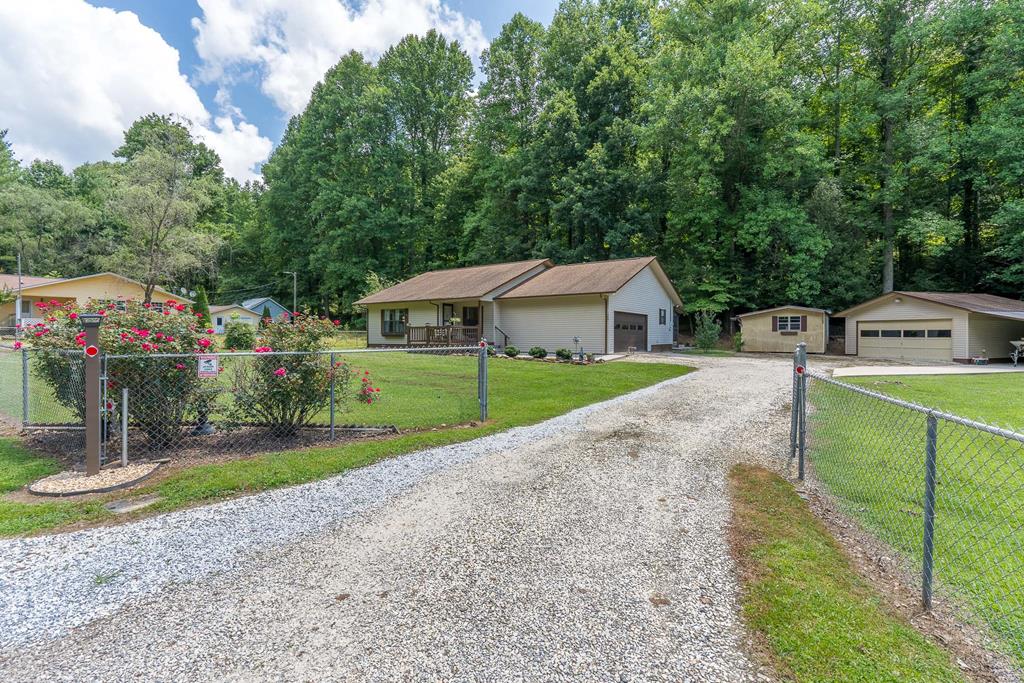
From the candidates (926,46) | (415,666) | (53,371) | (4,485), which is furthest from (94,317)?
(926,46)

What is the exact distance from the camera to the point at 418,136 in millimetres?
38969

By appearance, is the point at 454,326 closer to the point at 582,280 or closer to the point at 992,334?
the point at 582,280

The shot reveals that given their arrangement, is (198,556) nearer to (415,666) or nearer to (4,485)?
(415,666)

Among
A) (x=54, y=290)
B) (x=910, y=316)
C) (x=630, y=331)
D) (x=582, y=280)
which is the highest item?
(x=54, y=290)

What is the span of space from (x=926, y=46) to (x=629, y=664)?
35.5m

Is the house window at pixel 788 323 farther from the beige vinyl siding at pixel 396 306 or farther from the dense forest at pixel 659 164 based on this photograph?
the beige vinyl siding at pixel 396 306

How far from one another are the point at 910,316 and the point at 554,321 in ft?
47.7

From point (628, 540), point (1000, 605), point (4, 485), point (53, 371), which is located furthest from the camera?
point (53, 371)

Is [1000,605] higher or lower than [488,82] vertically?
lower

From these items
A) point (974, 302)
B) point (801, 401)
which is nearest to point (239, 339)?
point (801, 401)

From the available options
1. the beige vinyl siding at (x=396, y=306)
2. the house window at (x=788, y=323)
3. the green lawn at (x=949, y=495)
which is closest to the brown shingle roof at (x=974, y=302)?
the house window at (x=788, y=323)

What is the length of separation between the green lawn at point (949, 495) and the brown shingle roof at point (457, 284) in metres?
15.4

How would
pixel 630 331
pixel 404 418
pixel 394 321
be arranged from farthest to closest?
pixel 394 321 < pixel 630 331 < pixel 404 418

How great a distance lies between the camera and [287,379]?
590cm
